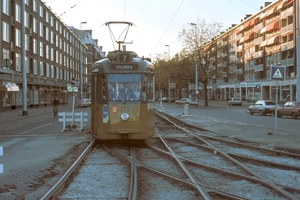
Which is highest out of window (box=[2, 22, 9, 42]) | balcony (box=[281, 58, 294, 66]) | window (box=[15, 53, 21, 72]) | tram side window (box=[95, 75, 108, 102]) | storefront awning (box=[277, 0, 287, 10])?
A: storefront awning (box=[277, 0, 287, 10])

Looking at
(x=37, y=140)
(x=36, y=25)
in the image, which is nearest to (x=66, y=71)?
(x=36, y=25)

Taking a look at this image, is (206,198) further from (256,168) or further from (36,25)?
(36,25)

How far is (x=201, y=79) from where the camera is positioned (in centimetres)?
6169

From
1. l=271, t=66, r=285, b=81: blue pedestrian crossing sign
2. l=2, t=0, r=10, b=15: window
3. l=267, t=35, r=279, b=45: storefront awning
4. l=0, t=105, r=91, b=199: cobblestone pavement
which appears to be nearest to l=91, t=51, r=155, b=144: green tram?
l=0, t=105, r=91, b=199: cobblestone pavement

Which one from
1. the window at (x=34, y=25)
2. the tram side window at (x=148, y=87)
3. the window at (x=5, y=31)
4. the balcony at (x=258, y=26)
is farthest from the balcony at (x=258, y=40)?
the tram side window at (x=148, y=87)

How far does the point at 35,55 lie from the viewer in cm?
5862

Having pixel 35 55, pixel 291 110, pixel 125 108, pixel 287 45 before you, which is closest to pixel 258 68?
pixel 287 45

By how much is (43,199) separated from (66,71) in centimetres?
7973

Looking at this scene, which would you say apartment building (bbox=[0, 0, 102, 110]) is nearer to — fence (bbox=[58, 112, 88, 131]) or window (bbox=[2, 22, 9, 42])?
window (bbox=[2, 22, 9, 42])

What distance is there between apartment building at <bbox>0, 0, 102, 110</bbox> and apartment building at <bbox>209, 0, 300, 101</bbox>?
27.2 metres

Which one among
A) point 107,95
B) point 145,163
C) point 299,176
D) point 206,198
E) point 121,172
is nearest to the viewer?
point 206,198

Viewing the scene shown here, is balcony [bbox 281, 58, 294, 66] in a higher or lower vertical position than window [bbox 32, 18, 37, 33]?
lower

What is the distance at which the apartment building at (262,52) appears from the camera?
59844 mm

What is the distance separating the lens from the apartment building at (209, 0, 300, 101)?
196 ft
